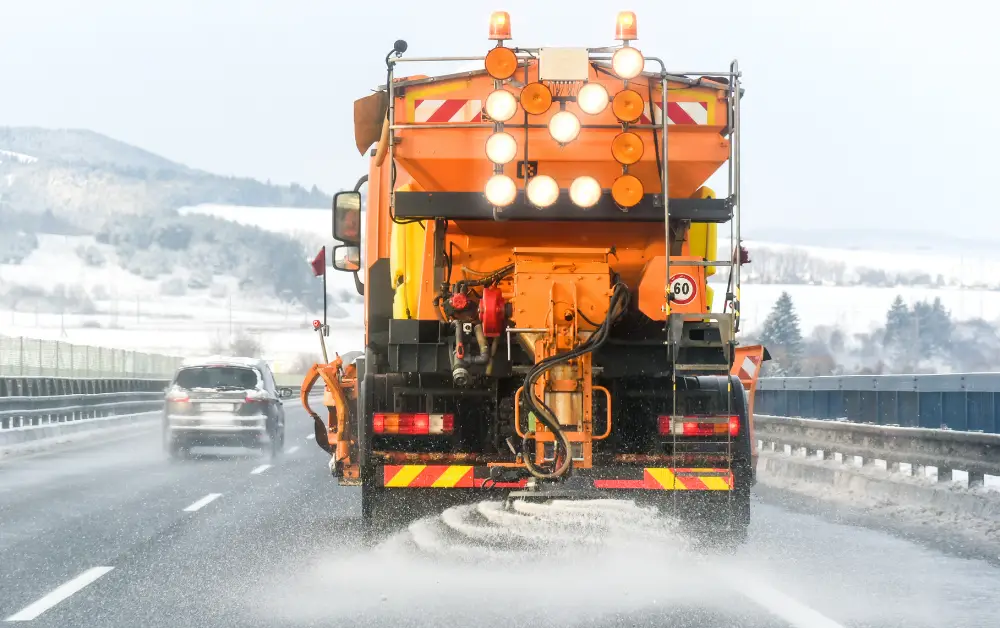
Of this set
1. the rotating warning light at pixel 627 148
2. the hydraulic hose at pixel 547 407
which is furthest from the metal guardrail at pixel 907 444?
the rotating warning light at pixel 627 148

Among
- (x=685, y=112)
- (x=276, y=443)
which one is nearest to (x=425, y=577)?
(x=685, y=112)

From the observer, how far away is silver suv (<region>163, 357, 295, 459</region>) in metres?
21.0

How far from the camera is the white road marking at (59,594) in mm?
7574

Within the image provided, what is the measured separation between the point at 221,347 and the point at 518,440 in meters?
155

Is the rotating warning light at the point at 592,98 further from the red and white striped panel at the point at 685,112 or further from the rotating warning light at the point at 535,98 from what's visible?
the red and white striped panel at the point at 685,112

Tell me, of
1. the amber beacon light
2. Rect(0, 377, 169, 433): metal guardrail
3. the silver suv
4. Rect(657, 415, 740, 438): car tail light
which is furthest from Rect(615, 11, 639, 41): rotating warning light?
Rect(0, 377, 169, 433): metal guardrail

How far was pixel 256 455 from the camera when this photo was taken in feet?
72.9

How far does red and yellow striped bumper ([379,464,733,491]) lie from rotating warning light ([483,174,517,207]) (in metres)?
1.65

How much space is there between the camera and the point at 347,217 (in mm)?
11203

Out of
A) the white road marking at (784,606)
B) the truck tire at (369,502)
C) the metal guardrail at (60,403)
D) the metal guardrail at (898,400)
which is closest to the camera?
the white road marking at (784,606)

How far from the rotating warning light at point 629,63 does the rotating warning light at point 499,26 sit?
677 mm

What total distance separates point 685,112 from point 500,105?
1154 mm

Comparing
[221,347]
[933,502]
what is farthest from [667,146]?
[221,347]

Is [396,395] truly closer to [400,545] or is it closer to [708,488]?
[400,545]
